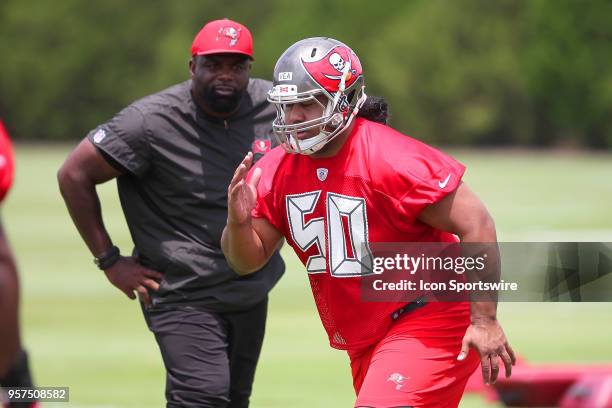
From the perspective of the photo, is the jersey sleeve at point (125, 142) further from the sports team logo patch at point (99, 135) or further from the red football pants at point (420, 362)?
the red football pants at point (420, 362)

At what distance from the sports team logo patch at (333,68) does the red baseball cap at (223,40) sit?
3.51 ft

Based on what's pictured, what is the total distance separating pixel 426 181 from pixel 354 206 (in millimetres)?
353

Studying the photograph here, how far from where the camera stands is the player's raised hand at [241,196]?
5223mm

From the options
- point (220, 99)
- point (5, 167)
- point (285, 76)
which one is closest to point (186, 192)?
point (220, 99)

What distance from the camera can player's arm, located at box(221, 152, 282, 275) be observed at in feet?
17.2

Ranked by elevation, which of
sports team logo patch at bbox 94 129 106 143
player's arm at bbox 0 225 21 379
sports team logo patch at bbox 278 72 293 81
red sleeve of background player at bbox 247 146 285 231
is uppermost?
sports team logo patch at bbox 278 72 293 81

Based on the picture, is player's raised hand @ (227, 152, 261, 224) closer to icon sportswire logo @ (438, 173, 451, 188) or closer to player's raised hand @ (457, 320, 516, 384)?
icon sportswire logo @ (438, 173, 451, 188)

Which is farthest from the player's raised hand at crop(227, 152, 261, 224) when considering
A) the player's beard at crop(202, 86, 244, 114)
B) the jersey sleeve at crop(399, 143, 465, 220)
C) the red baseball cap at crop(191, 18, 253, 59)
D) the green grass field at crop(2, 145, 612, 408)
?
the green grass field at crop(2, 145, 612, 408)

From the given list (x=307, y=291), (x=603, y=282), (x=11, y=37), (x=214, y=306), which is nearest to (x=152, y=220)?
(x=214, y=306)

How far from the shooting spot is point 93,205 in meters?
6.48

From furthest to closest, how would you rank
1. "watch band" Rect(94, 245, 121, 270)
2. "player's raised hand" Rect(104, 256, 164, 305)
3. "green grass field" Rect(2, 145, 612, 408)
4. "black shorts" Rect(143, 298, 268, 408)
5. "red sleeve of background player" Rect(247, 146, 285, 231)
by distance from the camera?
"green grass field" Rect(2, 145, 612, 408) → "watch band" Rect(94, 245, 121, 270) → "player's raised hand" Rect(104, 256, 164, 305) → "black shorts" Rect(143, 298, 268, 408) → "red sleeve of background player" Rect(247, 146, 285, 231)

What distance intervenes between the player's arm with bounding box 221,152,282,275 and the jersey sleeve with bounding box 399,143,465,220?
697 mm

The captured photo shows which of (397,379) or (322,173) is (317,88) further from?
(397,379)

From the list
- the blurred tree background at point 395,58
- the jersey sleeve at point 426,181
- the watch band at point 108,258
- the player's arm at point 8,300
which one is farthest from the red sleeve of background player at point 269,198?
the blurred tree background at point 395,58
